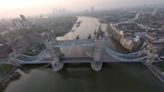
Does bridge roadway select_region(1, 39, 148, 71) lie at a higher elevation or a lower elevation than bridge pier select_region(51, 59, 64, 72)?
higher

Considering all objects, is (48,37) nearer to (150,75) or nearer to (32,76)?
(32,76)

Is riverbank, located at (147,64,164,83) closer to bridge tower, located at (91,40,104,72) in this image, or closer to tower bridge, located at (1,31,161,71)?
tower bridge, located at (1,31,161,71)

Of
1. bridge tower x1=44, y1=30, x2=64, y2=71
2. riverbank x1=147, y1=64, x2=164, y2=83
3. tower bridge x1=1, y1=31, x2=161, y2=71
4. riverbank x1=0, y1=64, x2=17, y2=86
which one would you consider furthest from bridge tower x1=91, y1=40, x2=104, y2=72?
riverbank x1=0, y1=64, x2=17, y2=86

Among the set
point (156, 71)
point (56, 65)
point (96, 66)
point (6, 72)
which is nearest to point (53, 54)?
point (56, 65)

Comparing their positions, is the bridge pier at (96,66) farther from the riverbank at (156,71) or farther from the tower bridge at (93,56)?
the riverbank at (156,71)

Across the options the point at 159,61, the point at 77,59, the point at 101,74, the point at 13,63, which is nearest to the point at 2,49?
the point at 13,63

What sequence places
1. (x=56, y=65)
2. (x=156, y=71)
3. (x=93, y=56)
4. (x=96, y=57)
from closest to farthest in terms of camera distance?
(x=156, y=71) < (x=96, y=57) < (x=93, y=56) < (x=56, y=65)

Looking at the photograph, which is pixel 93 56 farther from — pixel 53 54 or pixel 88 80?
pixel 53 54

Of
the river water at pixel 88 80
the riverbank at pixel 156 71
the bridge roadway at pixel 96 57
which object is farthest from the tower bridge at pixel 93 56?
the riverbank at pixel 156 71
